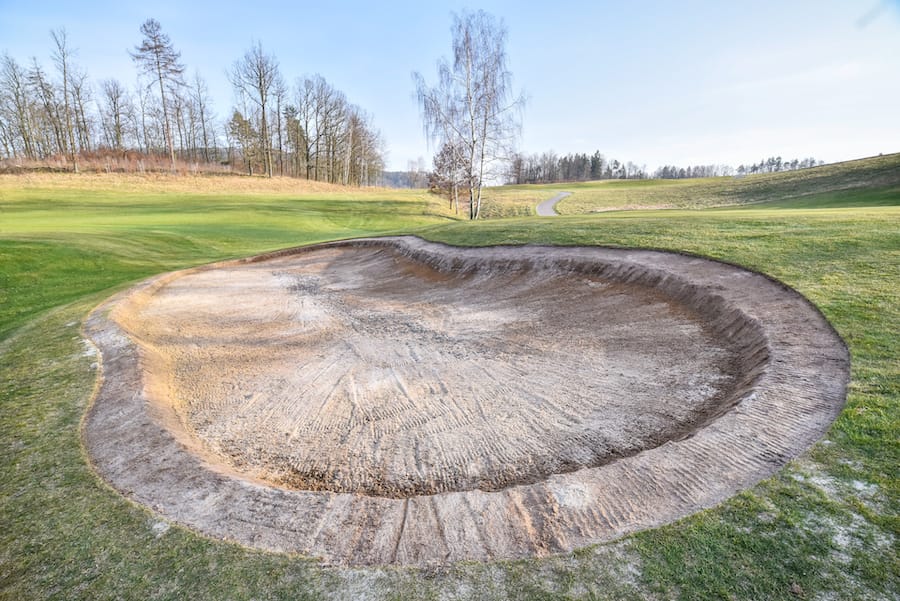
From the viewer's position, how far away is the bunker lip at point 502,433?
262 cm

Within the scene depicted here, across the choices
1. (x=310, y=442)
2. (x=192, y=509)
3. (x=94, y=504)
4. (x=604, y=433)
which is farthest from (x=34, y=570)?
(x=604, y=433)

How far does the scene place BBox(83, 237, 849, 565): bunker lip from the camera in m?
2.62

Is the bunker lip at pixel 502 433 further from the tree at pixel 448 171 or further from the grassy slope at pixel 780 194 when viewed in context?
the grassy slope at pixel 780 194

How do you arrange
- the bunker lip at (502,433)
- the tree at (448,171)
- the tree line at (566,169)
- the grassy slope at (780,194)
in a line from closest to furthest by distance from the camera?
the bunker lip at (502,433) < the grassy slope at (780,194) < the tree at (448,171) < the tree line at (566,169)

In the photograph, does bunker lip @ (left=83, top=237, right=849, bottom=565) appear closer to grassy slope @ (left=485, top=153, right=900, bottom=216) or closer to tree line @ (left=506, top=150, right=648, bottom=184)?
grassy slope @ (left=485, top=153, right=900, bottom=216)

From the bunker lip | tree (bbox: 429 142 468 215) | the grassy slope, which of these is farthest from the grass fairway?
the grassy slope

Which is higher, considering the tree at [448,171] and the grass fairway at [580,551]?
the tree at [448,171]

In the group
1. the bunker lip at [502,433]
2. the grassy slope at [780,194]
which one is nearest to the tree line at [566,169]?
the grassy slope at [780,194]

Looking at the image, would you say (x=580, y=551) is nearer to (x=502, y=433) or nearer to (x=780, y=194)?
(x=502, y=433)

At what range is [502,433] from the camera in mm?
4250

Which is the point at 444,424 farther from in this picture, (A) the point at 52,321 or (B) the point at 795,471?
(A) the point at 52,321

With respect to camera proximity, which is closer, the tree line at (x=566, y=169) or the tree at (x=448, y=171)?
the tree at (x=448, y=171)

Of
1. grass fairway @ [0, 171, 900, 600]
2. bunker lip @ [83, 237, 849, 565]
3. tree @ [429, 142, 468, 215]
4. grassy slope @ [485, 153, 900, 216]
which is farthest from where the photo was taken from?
tree @ [429, 142, 468, 215]

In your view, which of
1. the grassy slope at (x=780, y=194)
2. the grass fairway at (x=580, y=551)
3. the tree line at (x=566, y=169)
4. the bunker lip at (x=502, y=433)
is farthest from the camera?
the tree line at (x=566, y=169)
